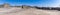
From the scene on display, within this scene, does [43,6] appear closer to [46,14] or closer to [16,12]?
[46,14]

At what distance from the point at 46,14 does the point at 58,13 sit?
0.18m

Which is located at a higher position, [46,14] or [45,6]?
[45,6]

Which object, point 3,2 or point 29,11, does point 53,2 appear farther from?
point 3,2

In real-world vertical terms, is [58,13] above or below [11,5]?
below

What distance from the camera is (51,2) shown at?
37.7 inches

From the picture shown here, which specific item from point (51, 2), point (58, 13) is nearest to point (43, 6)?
point (51, 2)

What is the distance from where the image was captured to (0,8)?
0.94 metres

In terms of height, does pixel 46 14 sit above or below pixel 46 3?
below

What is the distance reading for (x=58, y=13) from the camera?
96 centimetres

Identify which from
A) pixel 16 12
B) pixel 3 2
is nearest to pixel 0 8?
pixel 3 2

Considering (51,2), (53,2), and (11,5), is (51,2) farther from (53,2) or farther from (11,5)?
(11,5)

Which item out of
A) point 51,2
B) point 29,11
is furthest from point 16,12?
point 51,2

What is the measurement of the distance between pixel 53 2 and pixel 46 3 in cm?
10

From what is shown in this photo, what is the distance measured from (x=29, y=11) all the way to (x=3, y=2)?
40cm
